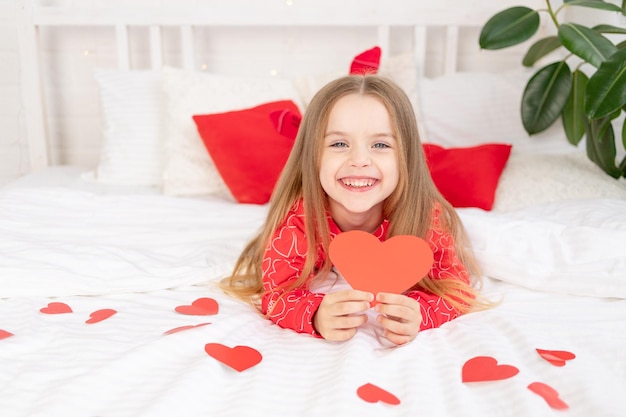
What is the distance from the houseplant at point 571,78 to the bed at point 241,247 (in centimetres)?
9

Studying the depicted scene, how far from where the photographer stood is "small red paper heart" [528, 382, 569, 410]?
27.3 inches

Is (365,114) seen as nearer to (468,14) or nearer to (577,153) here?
(577,153)

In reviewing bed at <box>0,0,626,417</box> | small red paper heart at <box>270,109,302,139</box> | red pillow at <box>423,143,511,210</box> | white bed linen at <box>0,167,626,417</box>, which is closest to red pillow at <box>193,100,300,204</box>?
bed at <box>0,0,626,417</box>

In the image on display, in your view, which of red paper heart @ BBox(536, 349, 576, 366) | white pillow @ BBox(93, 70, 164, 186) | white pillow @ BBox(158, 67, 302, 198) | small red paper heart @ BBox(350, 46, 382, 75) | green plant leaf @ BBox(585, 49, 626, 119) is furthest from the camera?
white pillow @ BBox(93, 70, 164, 186)

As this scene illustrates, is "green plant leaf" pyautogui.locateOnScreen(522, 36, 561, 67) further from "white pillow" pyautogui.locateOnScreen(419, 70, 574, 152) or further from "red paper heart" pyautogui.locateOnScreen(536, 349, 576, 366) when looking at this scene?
"red paper heart" pyautogui.locateOnScreen(536, 349, 576, 366)

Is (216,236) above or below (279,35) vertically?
below

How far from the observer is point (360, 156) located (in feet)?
3.34

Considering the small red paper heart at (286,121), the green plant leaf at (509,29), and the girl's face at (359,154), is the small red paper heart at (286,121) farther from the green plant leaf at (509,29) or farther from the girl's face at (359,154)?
the green plant leaf at (509,29)

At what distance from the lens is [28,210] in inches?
59.1

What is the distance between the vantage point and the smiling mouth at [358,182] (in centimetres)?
103

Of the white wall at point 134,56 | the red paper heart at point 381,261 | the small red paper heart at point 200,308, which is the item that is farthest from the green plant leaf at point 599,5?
the small red paper heart at point 200,308

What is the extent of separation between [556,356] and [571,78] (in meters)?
1.25

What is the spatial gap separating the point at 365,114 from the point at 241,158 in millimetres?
748

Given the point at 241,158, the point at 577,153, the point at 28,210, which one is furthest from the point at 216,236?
the point at 577,153
